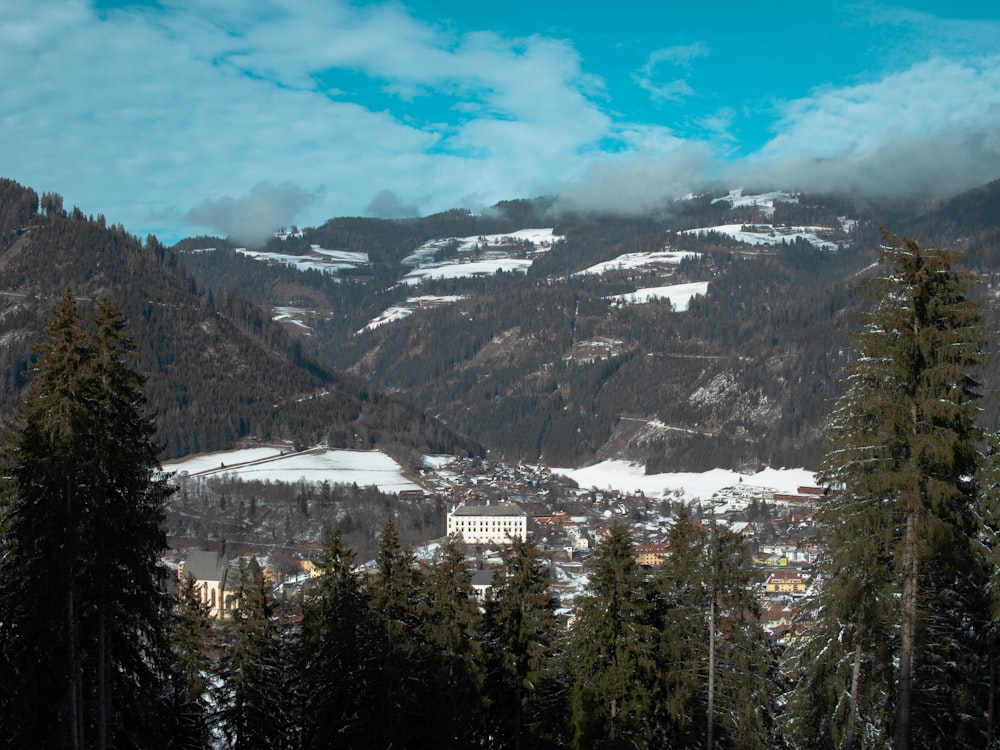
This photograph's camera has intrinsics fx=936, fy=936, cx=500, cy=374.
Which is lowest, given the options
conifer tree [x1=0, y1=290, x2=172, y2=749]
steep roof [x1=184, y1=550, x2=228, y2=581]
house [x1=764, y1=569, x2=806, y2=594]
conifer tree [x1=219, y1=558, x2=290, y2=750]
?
house [x1=764, y1=569, x2=806, y2=594]

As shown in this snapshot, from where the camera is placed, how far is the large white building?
106000mm

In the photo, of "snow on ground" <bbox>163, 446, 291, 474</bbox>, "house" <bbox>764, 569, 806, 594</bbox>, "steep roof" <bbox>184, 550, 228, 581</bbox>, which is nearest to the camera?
"steep roof" <bbox>184, 550, 228, 581</bbox>

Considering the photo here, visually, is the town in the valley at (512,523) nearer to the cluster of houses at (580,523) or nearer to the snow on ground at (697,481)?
the cluster of houses at (580,523)

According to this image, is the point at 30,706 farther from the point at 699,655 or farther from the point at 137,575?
the point at 699,655

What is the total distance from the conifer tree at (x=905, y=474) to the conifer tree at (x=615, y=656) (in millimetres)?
6582

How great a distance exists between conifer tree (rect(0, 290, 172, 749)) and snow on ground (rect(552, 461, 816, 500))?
134m

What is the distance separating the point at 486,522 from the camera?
10888 centimetres

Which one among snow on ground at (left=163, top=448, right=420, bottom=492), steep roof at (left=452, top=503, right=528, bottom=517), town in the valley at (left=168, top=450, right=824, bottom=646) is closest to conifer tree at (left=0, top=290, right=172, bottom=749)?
town in the valley at (left=168, top=450, right=824, bottom=646)

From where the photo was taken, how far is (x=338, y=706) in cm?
2292

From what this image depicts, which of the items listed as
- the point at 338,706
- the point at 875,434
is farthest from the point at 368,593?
the point at 875,434

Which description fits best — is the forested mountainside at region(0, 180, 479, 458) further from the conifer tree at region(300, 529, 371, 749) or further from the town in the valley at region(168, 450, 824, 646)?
the conifer tree at region(300, 529, 371, 749)

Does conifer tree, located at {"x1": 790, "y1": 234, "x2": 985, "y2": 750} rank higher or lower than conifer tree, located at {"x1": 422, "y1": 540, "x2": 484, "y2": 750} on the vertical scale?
higher

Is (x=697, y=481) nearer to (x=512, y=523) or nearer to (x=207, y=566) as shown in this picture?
(x=512, y=523)

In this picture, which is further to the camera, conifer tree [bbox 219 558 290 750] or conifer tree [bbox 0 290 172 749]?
conifer tree [bbox 219 558 290 750]
